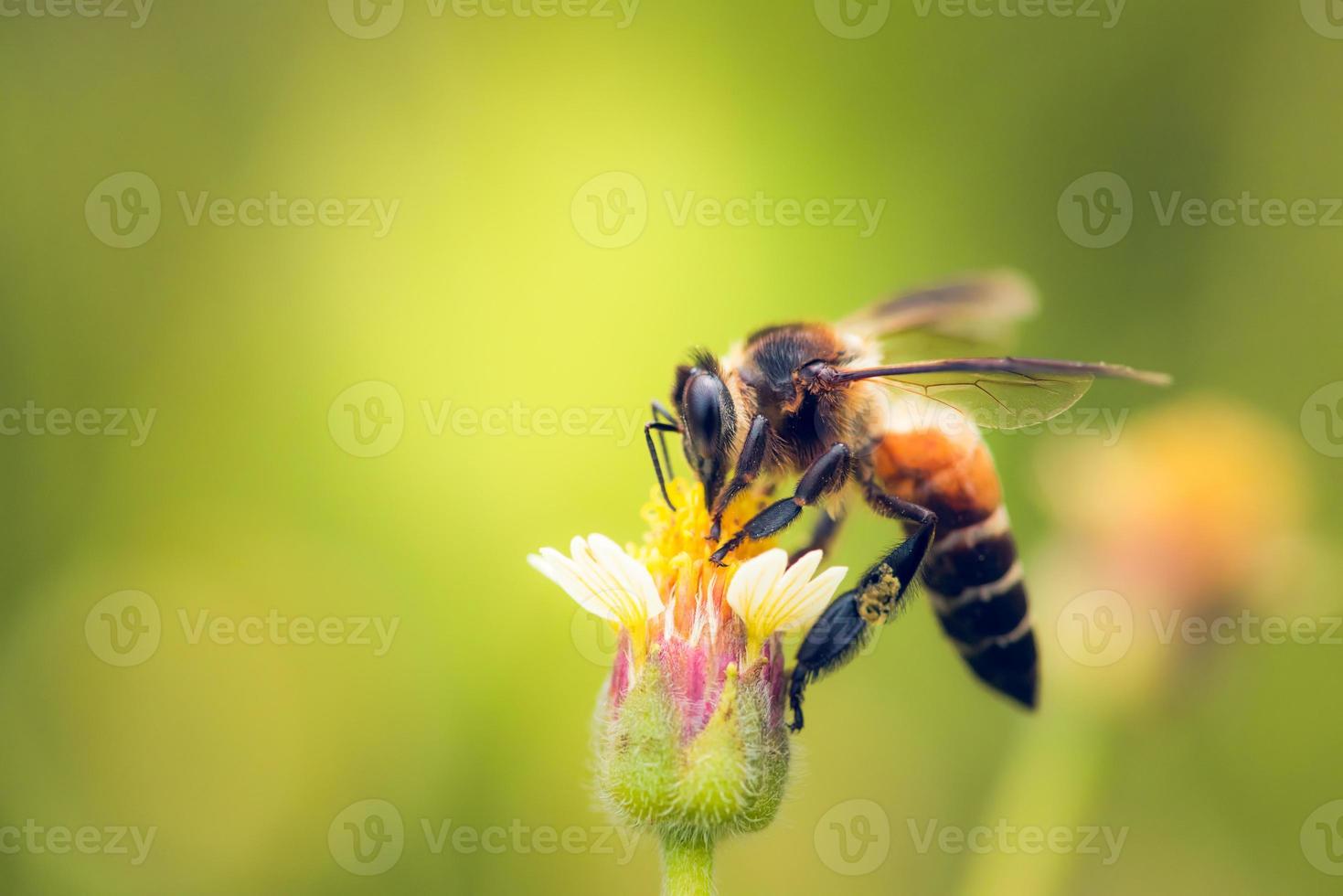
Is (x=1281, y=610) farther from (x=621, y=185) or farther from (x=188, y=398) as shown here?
(x=188, y=398)
